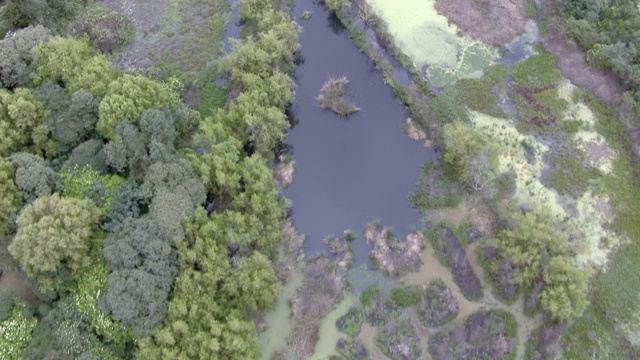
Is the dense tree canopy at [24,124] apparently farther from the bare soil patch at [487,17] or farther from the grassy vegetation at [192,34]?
the bare soil patch at [487,17]

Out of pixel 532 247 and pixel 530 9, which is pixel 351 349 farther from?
pixel 530 9

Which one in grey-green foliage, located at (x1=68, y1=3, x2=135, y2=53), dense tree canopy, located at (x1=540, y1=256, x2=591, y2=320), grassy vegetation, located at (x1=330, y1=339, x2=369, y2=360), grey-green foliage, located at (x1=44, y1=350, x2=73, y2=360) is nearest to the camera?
grey-green foliage, located at (x1=44, y1=350, x2=73, y2=360)

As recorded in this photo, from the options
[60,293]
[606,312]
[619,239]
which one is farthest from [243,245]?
[619,239]

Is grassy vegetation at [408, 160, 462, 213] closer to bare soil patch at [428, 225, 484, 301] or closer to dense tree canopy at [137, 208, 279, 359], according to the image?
bare soil patch at [428, 225, 484, 301]

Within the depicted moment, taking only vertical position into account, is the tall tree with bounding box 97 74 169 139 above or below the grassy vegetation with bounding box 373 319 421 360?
above

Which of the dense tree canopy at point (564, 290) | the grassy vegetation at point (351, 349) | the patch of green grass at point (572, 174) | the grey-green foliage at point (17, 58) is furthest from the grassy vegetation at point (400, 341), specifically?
the grey-green foliage at point (17, 58)

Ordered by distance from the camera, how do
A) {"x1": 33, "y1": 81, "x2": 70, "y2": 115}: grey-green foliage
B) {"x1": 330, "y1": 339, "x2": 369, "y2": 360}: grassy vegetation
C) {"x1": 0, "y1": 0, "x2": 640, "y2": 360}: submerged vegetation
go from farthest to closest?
{"x1": 33, "y1": 81, "x2": 70, "y2": 115}: grey-green foliage, {"x1": 330, "y1": 339, "x2": 369, "y2": 360}: grassy vegetation, {"x1": 0, "y1": 0, "x2": 640, "y2": 360}: submerged vegetation

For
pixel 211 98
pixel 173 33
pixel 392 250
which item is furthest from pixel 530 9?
pixel 173 33

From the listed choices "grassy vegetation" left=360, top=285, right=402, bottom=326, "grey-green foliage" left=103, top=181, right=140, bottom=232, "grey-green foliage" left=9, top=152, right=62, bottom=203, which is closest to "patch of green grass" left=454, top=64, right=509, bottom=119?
"grassy vegetation" left=360, top=285, right=402, bottom=326

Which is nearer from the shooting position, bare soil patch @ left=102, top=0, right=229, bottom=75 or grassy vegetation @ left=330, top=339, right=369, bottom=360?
grassy vegetation @ left=330, top=339, right=369, bottom=360
